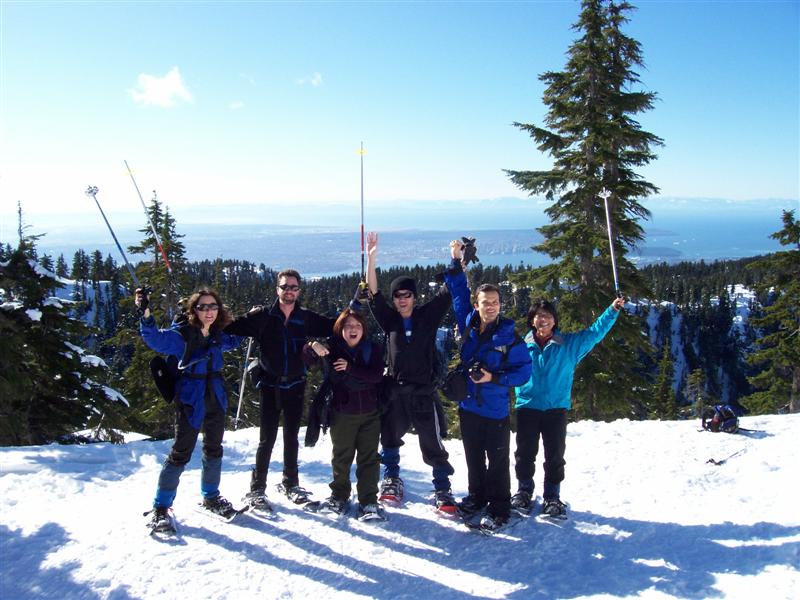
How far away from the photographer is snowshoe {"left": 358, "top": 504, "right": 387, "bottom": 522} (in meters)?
5.23

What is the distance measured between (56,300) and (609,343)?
50.6ft

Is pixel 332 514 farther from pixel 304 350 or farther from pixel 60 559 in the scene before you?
pixel 60 559

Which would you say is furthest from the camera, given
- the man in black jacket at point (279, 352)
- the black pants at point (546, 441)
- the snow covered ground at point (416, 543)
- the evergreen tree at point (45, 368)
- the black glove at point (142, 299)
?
the evergreen tree at point (45, 368)

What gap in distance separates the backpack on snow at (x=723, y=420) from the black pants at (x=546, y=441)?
4.53 m

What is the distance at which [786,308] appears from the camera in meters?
20.5

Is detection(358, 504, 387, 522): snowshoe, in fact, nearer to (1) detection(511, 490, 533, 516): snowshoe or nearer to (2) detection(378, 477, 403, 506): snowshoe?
(2) detection(378, 477, 403, 506): snowshoe

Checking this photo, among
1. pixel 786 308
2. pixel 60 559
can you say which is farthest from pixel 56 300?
pixel 786 308

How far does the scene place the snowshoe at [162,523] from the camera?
16.0 ft

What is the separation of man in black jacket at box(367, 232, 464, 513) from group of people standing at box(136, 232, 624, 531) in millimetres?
12

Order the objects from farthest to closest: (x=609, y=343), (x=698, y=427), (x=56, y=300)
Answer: (x=609, y=343) < (x=56, y=300) < (x=698, y=427)

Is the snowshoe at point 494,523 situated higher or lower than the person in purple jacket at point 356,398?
lower

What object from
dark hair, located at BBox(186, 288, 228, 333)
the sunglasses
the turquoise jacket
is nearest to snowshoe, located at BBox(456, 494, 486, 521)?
the turquoise jacket

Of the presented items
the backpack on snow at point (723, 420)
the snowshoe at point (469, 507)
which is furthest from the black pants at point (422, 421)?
the backpack on snow at point (723, 420)

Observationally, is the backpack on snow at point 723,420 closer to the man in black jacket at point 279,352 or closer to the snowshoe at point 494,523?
the snowshoe at point 494,523
